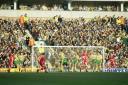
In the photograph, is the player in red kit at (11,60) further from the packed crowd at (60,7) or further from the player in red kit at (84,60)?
the packed crowd at (60,7)

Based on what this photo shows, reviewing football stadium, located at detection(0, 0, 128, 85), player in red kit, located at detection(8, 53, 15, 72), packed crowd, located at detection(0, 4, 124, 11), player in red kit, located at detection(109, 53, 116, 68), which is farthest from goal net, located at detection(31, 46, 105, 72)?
packed crowd, located at detection(0, 4, 124, 11)

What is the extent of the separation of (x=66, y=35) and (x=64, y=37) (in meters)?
0.45

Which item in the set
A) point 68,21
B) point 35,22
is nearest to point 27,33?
point 35,22

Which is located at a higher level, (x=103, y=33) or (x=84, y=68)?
(x=103, y=33)

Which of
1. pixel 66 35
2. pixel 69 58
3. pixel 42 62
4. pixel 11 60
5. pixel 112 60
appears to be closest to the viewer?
pixel 42 62

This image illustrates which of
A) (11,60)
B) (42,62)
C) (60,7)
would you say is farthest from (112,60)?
(60,7)

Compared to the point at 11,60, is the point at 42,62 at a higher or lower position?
lower

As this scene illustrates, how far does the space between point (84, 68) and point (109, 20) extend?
32.4ft

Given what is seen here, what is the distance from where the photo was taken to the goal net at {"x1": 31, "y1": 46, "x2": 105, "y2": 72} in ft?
142

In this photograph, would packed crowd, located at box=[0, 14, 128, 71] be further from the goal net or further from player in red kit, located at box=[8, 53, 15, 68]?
the goal net

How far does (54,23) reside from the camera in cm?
5000

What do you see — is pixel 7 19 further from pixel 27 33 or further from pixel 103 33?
pixel 103 33

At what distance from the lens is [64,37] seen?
47.8 meters

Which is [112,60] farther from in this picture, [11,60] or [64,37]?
[11,60]
